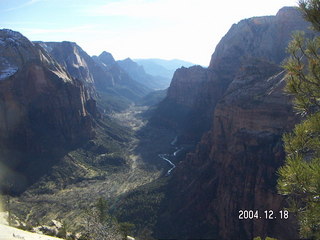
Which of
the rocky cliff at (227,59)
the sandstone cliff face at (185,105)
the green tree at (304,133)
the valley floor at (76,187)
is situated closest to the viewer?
the green tree at (304,133)

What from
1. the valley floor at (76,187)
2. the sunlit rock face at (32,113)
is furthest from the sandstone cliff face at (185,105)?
the sunlit rock face at (32,113)

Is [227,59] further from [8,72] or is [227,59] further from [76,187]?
[76,187]

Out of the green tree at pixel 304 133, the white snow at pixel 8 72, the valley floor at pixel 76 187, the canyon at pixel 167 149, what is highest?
the white snow at pixel 8 72

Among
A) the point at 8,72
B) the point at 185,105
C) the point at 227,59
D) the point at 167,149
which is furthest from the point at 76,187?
the point at 185,105

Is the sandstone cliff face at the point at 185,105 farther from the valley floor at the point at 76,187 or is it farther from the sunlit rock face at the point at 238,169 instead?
the sunlit rock face at the point at 238,169

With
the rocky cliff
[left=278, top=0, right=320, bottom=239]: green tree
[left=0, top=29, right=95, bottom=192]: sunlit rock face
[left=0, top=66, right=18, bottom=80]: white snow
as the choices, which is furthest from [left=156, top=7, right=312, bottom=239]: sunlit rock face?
[left=0, top=66, right=18, bottom=80]: white snow

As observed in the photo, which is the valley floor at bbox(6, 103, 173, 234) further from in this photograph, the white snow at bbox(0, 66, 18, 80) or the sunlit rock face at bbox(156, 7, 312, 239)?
the white snow at bbox(0, 66, 18, 80)

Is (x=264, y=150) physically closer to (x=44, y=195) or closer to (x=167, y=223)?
(x=167, y=223)
